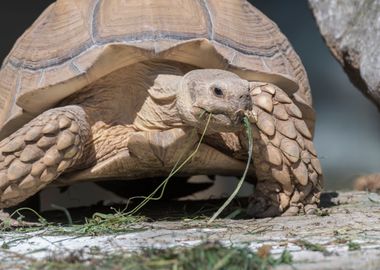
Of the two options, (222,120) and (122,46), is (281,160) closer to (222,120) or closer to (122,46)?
(222,120)

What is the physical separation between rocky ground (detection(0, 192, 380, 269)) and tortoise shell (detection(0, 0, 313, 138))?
2.97ft

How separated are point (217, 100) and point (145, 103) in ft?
2.52

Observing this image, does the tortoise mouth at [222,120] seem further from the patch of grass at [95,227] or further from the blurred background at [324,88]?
the blurred background at [324,88]

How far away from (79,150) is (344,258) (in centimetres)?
191

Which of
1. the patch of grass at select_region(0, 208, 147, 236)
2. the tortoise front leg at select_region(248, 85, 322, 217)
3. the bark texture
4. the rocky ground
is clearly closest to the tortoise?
the tortoise front leg at select_region(248, 85, 322, 217)

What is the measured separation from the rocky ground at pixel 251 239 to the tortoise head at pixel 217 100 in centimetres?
50

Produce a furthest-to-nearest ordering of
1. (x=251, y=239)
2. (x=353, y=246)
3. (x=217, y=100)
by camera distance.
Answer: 1. (x=217, y=100)
2. (x=251, y=239)
3. (x=353, y=246)

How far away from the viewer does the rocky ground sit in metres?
2.78

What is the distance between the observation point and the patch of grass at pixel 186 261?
2.49 m

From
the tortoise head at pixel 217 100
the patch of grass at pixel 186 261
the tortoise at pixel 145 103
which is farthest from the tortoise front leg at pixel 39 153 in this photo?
the patch of grass at pixel 186 261

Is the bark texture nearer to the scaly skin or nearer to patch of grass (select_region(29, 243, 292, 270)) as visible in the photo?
the scaly skin

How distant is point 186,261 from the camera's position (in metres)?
2.50

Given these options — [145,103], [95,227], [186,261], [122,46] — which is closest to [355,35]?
[145,103]

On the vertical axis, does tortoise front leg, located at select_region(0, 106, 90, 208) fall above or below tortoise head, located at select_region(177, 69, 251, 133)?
below
